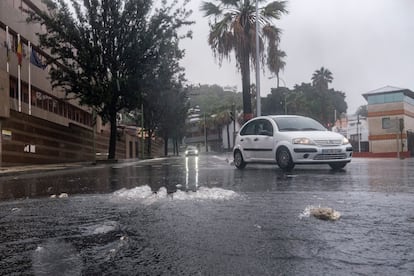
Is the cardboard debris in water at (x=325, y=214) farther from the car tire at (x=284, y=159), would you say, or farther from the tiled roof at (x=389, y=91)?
the tiled roof at (x=389, y=91)

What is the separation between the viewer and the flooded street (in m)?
3.03

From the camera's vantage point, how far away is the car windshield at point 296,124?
11383mm

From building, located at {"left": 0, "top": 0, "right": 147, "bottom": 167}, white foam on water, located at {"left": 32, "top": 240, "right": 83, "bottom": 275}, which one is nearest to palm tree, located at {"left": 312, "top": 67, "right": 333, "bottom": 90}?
building, located at {"left": 0, "top": 0, "right": 147, "bottom": 167}

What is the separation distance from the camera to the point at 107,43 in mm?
25719

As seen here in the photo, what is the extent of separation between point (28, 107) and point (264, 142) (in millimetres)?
22063

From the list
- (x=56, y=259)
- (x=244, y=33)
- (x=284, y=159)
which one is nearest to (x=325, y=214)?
(x=56, y=259)

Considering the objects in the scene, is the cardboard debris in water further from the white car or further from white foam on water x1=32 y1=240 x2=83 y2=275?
the white car

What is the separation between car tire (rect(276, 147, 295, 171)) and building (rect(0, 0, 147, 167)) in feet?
49.3

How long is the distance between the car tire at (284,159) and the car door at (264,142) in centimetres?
31

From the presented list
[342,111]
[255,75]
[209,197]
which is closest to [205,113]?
[342,111]

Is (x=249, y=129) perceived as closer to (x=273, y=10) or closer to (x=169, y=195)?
(x=169, y=195)

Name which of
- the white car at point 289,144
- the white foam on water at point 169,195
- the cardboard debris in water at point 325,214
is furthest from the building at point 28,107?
the cardboard debris in water at point 325,214

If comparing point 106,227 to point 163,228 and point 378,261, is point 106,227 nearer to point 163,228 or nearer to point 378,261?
point 163,228

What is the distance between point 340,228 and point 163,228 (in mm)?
1615
